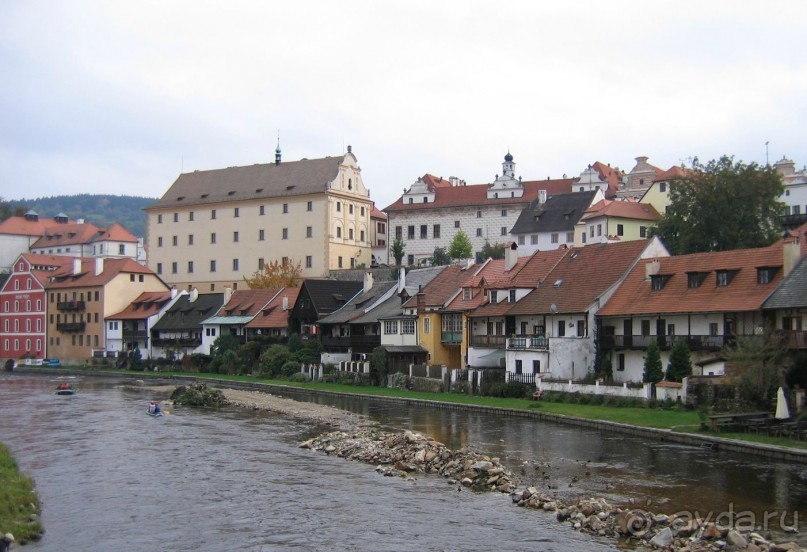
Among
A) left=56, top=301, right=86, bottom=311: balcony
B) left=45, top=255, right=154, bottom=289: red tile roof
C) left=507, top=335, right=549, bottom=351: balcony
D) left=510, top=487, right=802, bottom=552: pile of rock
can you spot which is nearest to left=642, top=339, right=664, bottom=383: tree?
left=507, top=335, right=549, bottom=351: balcony

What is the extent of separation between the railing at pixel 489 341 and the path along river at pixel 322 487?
43.6 ft

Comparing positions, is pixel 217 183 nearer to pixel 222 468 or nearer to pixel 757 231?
pixel 757 231

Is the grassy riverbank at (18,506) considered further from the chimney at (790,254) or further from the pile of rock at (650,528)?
the chimney at (790,254)

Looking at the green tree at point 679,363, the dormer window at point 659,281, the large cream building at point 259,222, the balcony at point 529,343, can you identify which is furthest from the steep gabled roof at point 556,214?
the green tree at point 679,363

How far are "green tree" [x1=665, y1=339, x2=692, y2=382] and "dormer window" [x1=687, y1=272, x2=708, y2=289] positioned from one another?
190 inches

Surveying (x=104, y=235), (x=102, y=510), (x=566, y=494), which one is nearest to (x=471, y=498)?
(x=566, y=494)

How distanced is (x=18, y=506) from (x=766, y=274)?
36.0 metres

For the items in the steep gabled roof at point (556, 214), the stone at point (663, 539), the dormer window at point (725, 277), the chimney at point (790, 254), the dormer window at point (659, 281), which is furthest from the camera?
the steep gabled roof at point (556, 214)

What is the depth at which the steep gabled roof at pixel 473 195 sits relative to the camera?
375 feet

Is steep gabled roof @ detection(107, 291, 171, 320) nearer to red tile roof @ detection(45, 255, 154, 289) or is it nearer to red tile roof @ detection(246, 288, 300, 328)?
red tile roof @ detection(45, 255, 154, 289)

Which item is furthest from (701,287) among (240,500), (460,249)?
(460,249)

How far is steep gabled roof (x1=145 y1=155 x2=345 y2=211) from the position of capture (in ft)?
361

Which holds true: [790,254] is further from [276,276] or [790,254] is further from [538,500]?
[276,276]

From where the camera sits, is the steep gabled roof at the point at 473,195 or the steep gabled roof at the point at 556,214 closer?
the steep gabled roof at the point at 556,214
